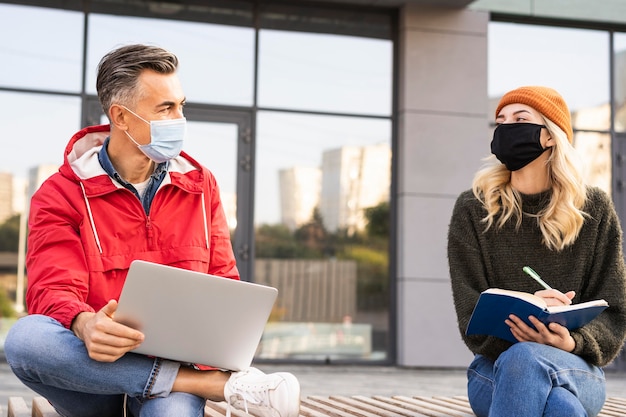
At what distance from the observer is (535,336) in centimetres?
312

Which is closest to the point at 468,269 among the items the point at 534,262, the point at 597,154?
the point at 534,262

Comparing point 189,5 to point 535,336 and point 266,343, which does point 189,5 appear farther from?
point 535,336

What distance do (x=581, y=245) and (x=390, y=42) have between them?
6.37 m

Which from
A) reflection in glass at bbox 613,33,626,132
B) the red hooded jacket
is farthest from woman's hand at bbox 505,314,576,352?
reflection in glass at bbox 613,33,626,132

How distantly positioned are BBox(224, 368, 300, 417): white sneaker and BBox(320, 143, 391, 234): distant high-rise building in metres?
6.42

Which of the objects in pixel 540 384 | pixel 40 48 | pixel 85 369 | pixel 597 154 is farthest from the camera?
pixel 597 154

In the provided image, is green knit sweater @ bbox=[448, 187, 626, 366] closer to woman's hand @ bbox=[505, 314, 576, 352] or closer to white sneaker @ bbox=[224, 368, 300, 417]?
woman's hand @ bbox=[505, 314, 576, 352]

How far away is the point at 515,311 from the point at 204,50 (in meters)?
6.60

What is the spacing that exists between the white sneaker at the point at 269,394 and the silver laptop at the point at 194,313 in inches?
3.6

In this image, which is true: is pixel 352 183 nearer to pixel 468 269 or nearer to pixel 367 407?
pixel 367 407

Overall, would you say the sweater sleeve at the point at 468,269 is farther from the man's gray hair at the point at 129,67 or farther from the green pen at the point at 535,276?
the man's gray hair at the point at 129,67

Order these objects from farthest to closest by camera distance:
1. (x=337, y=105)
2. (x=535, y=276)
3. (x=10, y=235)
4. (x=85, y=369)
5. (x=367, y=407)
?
(x=337, y=105) → (x=10, y=235) → (x=367, y=407) → (x=535, y=276) → (x=85, y=369)

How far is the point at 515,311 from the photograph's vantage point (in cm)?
307

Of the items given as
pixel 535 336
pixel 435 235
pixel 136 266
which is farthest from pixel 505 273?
pixel 435 235
